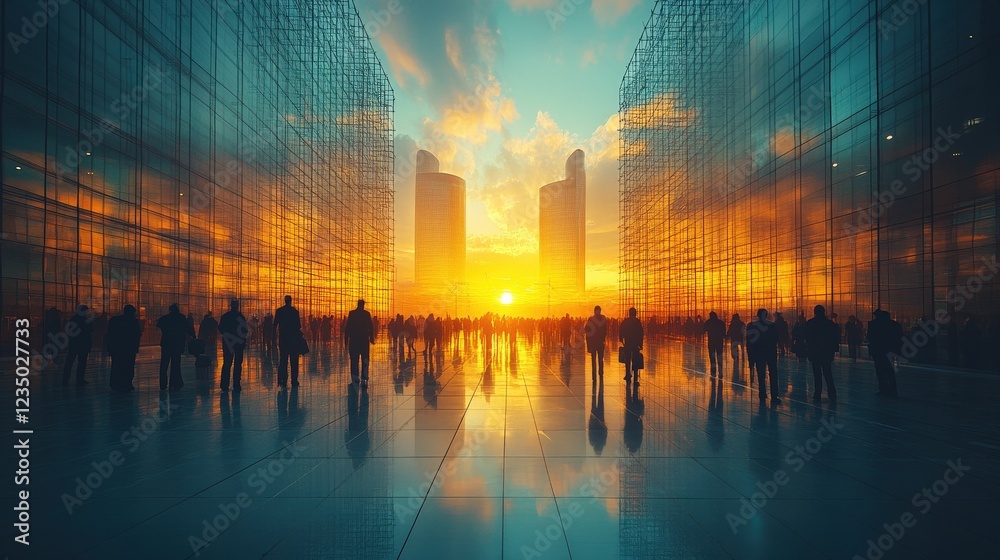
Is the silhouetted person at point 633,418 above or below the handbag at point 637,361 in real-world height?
below

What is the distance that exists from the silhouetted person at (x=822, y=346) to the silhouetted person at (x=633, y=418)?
3.17 m

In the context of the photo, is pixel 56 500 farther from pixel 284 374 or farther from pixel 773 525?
pixel 284 374

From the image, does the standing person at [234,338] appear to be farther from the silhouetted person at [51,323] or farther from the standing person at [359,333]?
the silhouetted person at [51,323]

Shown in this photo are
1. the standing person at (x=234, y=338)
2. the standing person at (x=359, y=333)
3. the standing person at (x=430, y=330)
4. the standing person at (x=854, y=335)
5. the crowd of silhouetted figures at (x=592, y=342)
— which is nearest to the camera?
the crowd of silhouetted figures at (x=592, y=342)

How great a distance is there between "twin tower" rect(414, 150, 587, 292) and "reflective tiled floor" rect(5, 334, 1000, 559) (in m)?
126

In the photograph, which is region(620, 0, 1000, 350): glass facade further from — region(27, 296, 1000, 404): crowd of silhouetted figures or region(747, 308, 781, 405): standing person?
region(747, 308, 781, 405): standing person

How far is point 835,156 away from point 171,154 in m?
28.0

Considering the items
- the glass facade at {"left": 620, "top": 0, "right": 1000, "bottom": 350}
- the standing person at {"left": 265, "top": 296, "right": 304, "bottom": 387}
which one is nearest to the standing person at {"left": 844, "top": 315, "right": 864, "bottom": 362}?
the glass facade at {"left": 620, "top": 0, "right": 1000, "bottom": 350}

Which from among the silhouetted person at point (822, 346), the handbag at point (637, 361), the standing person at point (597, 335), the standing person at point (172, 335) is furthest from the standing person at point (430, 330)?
the silhouetted person at point (822, 346)

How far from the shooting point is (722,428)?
7652 mm

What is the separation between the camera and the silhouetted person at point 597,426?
662 centimetres

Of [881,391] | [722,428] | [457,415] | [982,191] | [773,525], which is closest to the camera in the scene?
[773,525]

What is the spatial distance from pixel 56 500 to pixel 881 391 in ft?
40.8

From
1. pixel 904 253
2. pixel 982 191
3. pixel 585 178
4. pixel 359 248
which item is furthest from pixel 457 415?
pixel 585 178
